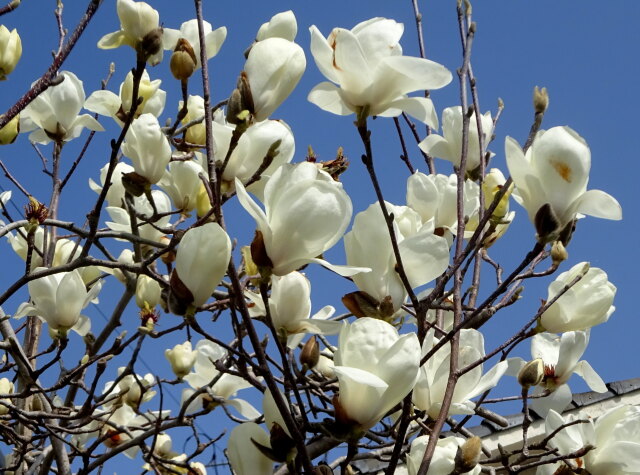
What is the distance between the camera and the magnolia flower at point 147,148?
1.36 meters

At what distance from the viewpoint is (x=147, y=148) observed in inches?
53.5

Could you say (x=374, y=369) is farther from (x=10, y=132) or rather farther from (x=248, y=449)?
(x=10, y=132)

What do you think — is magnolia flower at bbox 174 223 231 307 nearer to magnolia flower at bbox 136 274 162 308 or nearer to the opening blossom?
the opening blossom

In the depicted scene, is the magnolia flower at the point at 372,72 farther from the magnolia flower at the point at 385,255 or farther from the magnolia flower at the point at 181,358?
the magnolia flower at the point at 181,358

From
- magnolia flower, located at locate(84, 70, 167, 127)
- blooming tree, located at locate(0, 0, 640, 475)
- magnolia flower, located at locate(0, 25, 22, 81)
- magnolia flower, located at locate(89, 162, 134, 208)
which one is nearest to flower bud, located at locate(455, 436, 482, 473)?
blooming tree, located at locate(0, 0, 640, 475)

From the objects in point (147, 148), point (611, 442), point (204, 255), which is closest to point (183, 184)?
point (147, 148)

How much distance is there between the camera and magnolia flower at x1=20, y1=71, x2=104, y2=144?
1803 millimetres


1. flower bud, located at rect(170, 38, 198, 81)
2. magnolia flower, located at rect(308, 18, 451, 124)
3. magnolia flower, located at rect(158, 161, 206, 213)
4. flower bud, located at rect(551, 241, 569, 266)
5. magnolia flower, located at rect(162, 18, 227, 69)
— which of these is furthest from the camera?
magnolia flower, located at rect(158, 161, 206, 213)

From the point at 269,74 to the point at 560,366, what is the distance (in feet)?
2.56

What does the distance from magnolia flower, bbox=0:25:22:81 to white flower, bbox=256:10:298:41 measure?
53 centimetres

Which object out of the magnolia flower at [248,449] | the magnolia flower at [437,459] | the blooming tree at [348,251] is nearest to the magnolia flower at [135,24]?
the blooming tree at [348,251]

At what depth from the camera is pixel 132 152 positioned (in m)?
1.36

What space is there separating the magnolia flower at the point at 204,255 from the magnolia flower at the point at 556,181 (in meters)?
0.39

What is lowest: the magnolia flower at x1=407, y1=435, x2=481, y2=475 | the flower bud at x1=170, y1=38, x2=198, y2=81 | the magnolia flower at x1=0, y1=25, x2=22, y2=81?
the magnolia flower at x1=407, y1=435, x2=481, y2=475
